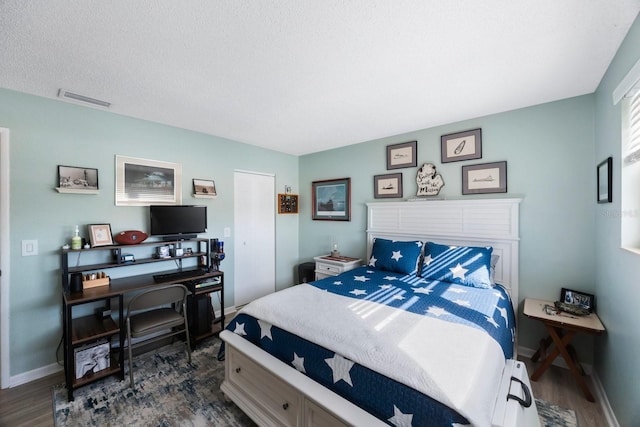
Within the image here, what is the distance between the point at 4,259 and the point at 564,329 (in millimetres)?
4459

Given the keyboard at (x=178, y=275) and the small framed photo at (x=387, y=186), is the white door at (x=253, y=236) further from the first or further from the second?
the small framed photo at (x=387, y=186)

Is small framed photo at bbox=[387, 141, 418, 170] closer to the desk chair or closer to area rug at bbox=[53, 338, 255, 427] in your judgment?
the desk chair

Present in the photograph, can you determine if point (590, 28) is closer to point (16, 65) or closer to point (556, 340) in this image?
point (556, 340)

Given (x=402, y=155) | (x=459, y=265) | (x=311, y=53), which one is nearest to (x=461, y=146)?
(x=402, y=155)

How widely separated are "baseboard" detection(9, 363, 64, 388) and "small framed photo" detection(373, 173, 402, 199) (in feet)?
12.2

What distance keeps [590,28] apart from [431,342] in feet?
6.38

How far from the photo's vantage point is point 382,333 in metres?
→ 1.46

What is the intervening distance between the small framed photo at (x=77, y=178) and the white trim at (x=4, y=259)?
311 millimetres

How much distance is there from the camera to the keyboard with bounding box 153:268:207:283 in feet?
8.41

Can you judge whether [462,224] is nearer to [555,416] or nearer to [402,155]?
[402,155]

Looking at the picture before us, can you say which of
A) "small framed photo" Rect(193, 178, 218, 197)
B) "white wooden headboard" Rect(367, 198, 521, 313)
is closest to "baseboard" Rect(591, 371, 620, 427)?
"white wooden headboard" Rect(367, 198, 521, 313)

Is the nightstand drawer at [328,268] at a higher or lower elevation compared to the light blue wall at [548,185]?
lower

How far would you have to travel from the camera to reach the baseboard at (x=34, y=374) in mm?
2082

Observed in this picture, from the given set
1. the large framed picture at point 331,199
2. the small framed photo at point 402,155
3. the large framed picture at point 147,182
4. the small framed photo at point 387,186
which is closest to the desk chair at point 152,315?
the large framed picture at point 147,182
